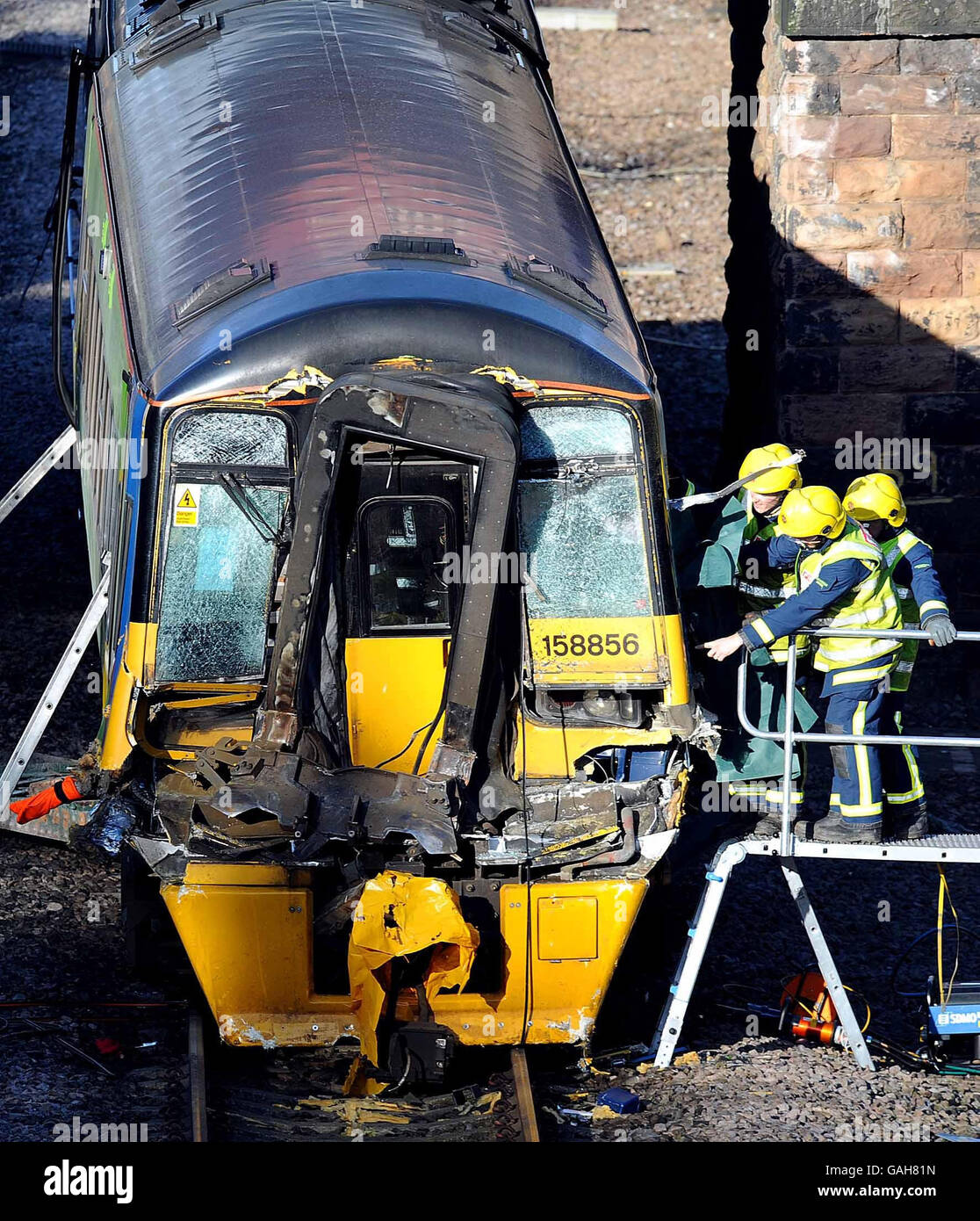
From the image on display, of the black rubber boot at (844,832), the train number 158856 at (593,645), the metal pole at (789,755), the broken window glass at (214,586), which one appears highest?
the broken window glass at (214,586)

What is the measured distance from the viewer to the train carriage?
22.0ft

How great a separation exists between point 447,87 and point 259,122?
46.0 inches

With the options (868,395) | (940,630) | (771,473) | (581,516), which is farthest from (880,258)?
(581,516)

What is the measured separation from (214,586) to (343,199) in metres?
1.95

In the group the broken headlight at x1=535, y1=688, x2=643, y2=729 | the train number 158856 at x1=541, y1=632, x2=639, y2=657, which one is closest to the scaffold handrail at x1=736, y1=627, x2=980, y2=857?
the broken headlight at x1=535, y1=688, x2=643, y2=729

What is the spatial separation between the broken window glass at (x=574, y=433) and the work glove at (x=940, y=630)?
1.53 meters

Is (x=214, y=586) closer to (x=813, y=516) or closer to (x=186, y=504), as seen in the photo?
(x=186, y=504)

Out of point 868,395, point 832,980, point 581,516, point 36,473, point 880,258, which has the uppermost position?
point 880,258

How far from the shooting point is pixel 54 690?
301 inches

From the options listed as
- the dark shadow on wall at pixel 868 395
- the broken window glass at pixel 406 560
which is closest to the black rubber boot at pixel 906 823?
the broken window glass at pixel 406 560

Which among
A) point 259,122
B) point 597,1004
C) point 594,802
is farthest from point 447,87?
point 597,1004

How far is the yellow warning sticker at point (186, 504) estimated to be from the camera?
6.79 metres

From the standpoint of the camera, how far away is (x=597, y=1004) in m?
7.09

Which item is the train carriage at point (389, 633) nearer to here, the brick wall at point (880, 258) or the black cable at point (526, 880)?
the black cable at point (526, 880)
